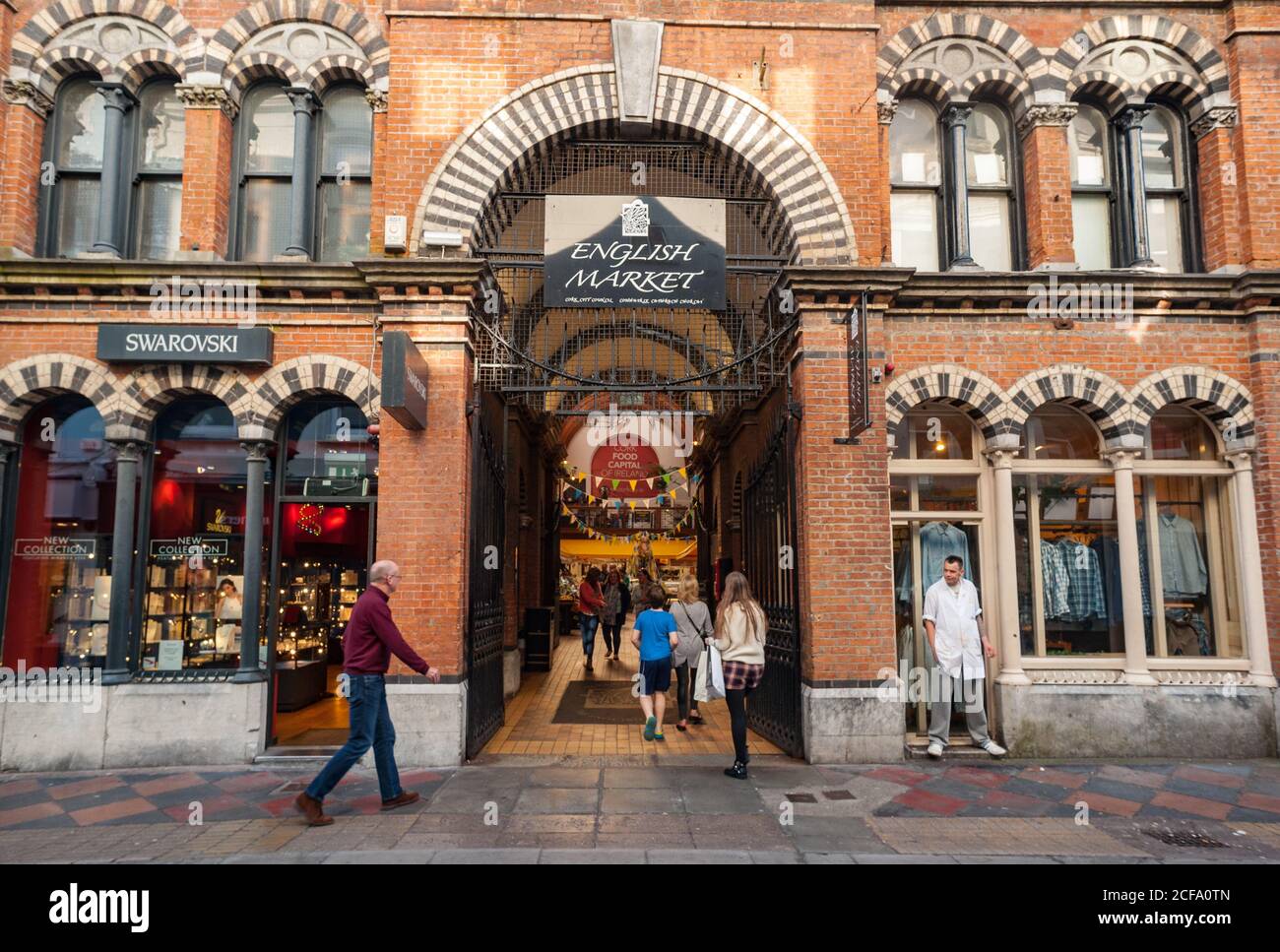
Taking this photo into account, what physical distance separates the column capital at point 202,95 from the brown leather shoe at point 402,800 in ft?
24.5

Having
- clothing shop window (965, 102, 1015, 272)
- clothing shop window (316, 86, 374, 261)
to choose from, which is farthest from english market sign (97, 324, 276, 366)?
clothing shop window (965, 102, 1015, 272)

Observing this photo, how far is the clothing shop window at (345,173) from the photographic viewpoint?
8680 mm

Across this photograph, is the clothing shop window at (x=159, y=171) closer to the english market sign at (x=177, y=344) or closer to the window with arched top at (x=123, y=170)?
the window with arched top at (x=123, y=170)

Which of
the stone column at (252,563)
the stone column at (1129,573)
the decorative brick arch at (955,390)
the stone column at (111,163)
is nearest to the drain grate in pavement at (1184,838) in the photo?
the stone column at (1129,573)

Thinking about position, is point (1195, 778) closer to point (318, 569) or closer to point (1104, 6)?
point (1104, 6)

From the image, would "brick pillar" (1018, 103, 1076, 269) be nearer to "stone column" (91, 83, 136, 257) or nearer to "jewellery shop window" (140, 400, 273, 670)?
"jewellery shop window" (140, 400, 273, 670)

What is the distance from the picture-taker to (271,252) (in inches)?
340

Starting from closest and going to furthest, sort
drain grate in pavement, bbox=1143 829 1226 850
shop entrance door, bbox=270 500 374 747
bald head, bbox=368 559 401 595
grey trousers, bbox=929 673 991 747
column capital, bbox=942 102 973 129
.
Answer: drain grate in pavement, bbox=1143 829 1226 850, bald head, bbox=368 559 401 595, grey trousers, bbox=929 673 991 747, column capital, bbox=942 102 973 129, shop entrance door, bbox=270 500 374 747

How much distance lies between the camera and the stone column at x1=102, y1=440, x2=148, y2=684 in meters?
7.83

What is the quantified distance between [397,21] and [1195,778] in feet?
36.8

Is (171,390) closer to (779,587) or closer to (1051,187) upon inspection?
(779,587)

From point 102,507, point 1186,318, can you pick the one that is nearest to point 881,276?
point 1186,318

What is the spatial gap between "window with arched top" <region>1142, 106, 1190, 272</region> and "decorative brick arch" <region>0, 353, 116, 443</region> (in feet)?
39.1

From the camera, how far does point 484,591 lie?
8758mm
